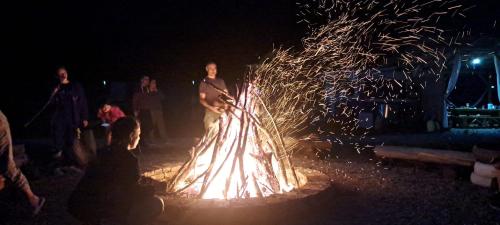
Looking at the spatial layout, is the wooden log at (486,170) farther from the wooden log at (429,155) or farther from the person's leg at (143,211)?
the person's leg at (143,211)

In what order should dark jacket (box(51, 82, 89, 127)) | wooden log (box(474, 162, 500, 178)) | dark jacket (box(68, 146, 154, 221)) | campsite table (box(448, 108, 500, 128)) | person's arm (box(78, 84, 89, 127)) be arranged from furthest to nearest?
campsite table (box(448, 108, 500, 128)), person's arm (box(78, 84, 89, 127)), dark jacket (box(51, 82, 89, 127)), wooden log (box(474, 162, 500, 178)), dark jacket (box(68, 146, 154, 221))

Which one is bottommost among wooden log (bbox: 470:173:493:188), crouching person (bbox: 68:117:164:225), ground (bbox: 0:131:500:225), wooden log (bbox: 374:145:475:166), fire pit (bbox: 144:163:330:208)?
ground (bbox: 0:131:500:225)

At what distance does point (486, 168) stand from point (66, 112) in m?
7.16

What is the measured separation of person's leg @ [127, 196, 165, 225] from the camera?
362 centimetres

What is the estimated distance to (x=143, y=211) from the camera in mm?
3652

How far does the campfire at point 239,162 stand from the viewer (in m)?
5.54

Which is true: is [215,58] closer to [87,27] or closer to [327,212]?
[87,27]

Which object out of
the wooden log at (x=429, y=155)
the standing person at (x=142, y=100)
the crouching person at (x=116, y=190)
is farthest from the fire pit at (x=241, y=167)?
the standing person at (x=142, y=100)

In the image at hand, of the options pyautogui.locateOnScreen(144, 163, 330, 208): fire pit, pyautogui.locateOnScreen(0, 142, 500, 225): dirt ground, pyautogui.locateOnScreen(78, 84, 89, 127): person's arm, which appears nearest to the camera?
pyautogui.locateOnScreen(144, 163, 330, 208): fire pit

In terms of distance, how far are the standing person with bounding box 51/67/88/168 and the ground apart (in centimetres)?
79

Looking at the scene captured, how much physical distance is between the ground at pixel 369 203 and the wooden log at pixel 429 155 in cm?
21

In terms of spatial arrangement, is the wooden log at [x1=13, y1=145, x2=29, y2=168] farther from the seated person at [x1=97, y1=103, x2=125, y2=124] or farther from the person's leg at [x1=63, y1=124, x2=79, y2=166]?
the seated person at [x1=97, y1=103, x2=125, y2=124]

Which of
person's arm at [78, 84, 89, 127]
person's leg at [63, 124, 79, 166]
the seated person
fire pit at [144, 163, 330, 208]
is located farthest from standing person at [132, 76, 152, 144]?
fire pit at [144, 163, 330, 208]

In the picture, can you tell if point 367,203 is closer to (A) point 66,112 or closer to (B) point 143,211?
(B) point 143,211
